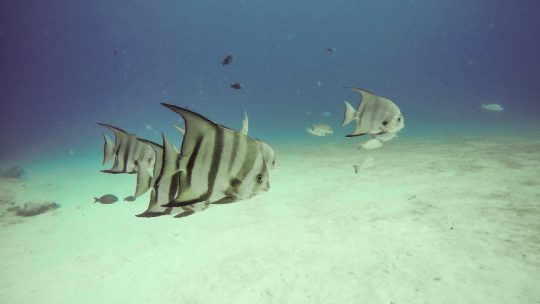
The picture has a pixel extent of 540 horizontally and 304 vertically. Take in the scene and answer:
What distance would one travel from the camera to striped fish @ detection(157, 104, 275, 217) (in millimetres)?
1219

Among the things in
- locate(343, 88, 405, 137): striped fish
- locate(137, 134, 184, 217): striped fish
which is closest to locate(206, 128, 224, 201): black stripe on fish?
locate(137, 134, 184, 217): striped fish

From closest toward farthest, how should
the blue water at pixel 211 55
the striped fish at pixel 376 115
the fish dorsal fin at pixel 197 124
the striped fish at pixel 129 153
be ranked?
the fish dorsal fin at pixel 197 124
the striped fish at pixel 129 153
the striped fish at pixel 376 115
the blue water at pixel 211 55

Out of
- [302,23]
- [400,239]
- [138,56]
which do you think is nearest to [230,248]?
[400,239]

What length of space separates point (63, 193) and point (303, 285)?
10916mm

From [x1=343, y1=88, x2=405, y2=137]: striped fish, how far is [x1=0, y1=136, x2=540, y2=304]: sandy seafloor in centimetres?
187

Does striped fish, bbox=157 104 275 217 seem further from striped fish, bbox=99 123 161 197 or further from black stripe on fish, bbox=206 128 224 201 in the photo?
striped fish, bbox=99 123 161 197

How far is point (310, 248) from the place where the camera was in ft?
14.4

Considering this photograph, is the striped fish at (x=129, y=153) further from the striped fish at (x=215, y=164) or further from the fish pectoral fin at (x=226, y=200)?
the fish pectoral fin at (x=226, y=200)

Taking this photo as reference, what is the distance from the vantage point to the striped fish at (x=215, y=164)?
122 cm

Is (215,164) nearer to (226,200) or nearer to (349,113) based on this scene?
(226,200)

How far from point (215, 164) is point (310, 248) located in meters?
3.58

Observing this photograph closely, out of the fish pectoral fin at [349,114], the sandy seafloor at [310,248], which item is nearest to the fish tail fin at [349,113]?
the fish pectoral fin at [349,114]

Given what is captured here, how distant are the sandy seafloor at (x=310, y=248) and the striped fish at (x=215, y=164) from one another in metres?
2.58

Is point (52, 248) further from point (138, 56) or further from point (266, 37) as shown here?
point (266, 37)
